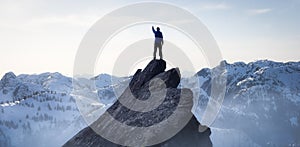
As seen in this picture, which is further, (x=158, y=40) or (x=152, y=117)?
(x=158, y=40)

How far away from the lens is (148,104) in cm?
2920

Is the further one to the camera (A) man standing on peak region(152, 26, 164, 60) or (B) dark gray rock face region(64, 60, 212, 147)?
(A) man standing on peak region(152, 26, 164, 60)

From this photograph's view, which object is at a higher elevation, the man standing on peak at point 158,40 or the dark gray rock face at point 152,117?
the man standing on peak at point 158,40

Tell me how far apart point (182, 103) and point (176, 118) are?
56.3 inches

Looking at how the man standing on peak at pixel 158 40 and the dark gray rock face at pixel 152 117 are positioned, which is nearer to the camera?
the dark gray rock face at pixel 152 117

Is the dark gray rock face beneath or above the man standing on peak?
beneath

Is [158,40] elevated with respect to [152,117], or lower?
elevated

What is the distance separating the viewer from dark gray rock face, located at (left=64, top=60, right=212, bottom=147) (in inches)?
1004

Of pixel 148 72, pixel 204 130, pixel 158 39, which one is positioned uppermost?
pixel 158 39

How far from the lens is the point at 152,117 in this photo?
26.5 meters

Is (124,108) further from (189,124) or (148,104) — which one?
(189,124)

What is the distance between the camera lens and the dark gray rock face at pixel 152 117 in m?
25.5

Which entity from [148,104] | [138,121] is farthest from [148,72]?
[138,121]

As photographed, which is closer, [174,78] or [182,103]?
[182,103]
